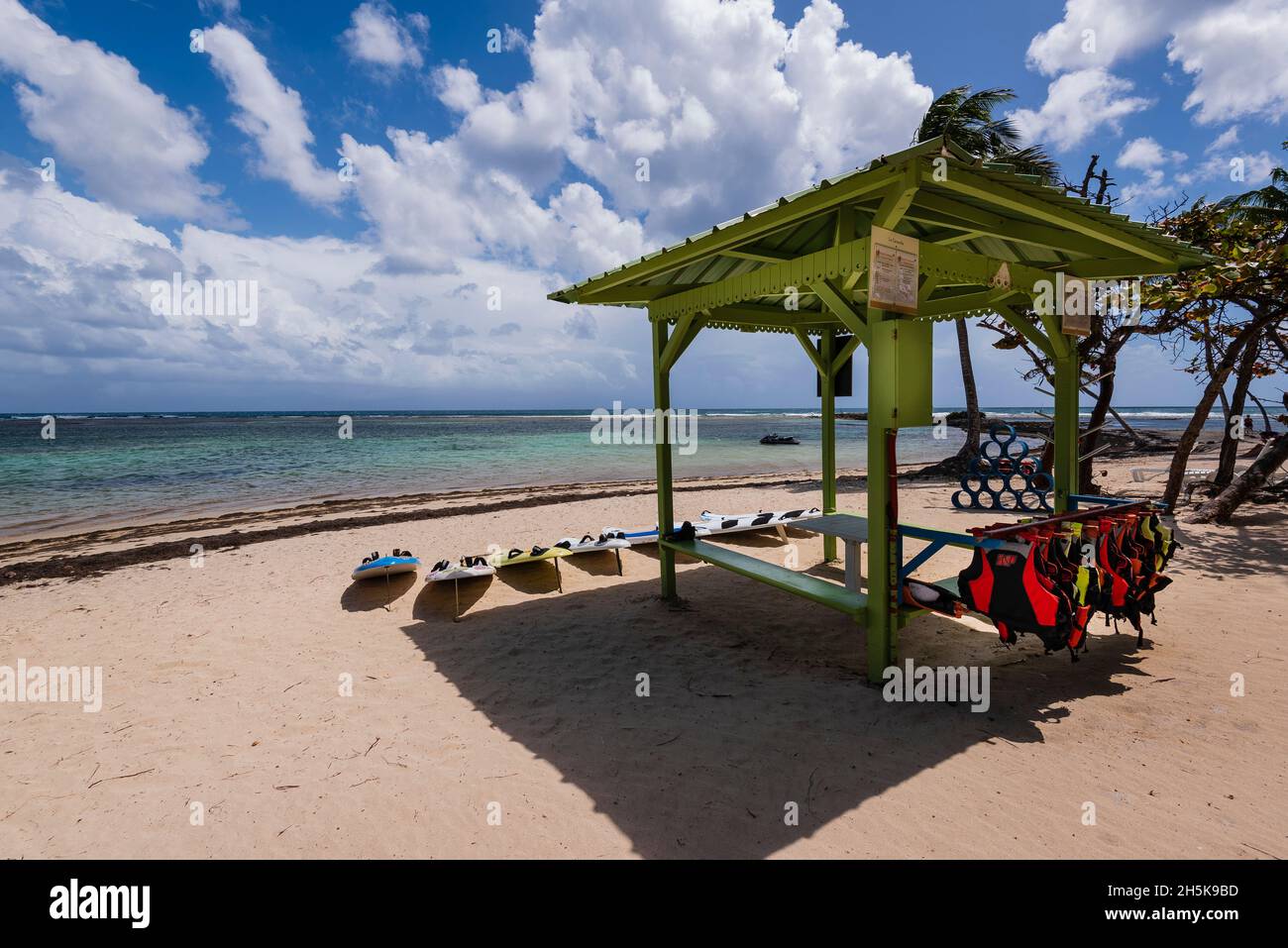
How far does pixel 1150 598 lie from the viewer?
181 inches

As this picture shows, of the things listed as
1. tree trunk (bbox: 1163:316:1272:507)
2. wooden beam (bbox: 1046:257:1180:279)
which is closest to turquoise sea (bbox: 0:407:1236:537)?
tree trunk (bbox: 1163:316:1272:507)

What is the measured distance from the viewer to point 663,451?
689 centimetres

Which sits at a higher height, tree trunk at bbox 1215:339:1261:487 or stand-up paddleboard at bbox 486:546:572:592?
tree trunk at bbox 1215:339:1261:487

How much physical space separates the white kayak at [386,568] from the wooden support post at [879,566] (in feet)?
18.2

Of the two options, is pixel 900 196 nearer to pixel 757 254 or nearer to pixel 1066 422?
pixel 757 254

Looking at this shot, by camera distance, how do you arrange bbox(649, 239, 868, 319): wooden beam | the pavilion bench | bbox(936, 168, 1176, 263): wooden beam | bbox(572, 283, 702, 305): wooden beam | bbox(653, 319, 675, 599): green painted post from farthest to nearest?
bbox(653, 319, 675, 599): green painted post < bbox(572, 283, 702, 305): wooden beam < the pavilion bench < bbox(649, 239, 868, 319): wooden beam < bbox(936, 168, 1176, 263): wooden beam

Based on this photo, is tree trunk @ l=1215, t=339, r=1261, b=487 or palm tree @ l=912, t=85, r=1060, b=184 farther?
palm tree @ l=912, t=85, r=1060, b=184

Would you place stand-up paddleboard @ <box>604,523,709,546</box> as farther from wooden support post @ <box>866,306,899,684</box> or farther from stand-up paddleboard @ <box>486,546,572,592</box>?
wooden support post @ <box>866,306,899,684</box>

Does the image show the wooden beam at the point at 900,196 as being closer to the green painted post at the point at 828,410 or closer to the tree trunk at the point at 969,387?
the green painted post at the point at 828,410

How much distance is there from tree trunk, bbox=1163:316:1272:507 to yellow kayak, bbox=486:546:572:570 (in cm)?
920

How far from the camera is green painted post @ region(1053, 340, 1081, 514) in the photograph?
575 centimetres

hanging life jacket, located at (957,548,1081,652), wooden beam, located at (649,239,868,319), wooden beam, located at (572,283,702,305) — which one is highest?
wooden beam, located at (572,283,702,305)

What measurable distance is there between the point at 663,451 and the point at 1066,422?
402 centimetres
